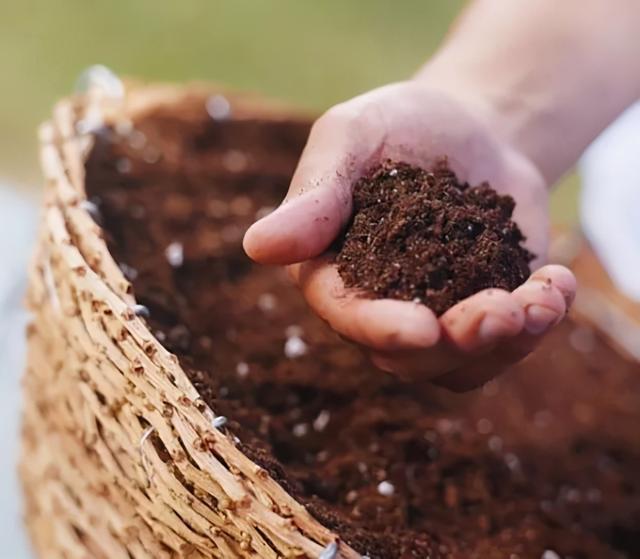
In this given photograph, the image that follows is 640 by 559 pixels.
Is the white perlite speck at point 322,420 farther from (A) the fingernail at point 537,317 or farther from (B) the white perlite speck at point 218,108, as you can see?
(B) the white perlite speck at point 218,108

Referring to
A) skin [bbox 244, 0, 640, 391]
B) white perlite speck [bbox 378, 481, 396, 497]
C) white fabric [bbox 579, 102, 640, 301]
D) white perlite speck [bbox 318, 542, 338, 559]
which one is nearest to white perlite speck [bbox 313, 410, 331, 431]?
white perlite speck [bbox 378, 481, 396, 497]

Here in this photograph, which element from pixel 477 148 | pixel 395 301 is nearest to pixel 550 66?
pixel 477 148

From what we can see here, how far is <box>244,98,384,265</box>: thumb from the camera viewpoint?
61cm

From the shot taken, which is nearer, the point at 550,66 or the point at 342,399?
the point at 342,399

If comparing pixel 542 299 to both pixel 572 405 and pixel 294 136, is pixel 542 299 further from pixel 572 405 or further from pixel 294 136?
pixel 294 136

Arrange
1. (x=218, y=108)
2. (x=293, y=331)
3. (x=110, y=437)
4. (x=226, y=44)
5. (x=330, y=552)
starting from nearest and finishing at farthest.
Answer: (x=330, y=552)
(x=110, y=437)
(x=293, y=331)
(x=218, y=108)
(x=226, y=44)

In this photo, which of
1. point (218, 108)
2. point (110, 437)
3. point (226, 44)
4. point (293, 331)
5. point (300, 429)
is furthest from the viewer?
point (226, 44)

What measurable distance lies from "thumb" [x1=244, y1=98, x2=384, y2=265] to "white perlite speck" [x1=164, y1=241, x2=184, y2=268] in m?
0.30

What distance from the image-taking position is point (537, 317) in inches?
22.3

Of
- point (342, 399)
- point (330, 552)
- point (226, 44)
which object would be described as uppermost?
point (226, 44)

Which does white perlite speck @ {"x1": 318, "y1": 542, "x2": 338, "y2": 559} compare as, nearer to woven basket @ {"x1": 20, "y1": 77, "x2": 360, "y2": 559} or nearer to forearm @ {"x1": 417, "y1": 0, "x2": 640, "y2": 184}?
woven basket @ {"x1": 20, "y1": 77, "x2": 360, "y2": 559}

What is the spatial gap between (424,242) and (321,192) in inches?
3.3

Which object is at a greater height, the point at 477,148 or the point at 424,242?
the point at 477,148

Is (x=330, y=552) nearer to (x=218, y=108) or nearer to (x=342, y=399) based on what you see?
(x=342, y=399)
